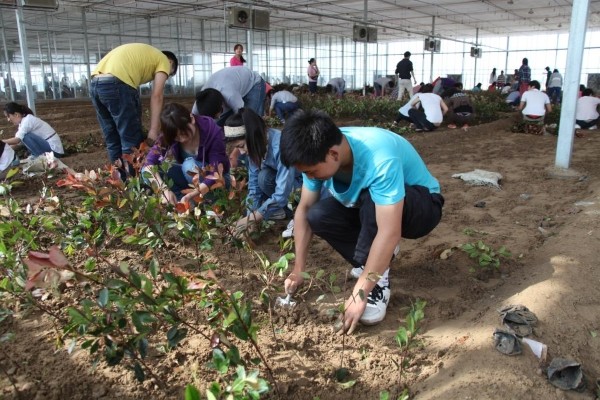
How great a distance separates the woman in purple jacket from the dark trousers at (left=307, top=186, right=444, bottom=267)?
34.1 inches

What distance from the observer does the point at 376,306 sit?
6.49 feet

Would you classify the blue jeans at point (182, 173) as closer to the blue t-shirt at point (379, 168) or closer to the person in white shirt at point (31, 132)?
the blue t-shirt at point (379, 168)

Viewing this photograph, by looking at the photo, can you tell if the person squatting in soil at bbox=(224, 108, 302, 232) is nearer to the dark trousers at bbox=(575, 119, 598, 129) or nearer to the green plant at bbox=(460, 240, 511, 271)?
the green plant at bbox=(460, 240, 511, 271)

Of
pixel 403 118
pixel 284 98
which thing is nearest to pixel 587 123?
pixel 403 118

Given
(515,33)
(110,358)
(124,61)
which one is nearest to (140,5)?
(124,61)

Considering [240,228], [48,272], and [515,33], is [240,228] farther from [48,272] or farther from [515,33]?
[515,33]

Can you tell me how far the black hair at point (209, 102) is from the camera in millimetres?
3648

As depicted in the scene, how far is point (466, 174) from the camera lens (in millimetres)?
4617

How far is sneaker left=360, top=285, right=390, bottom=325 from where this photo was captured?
1.95 m

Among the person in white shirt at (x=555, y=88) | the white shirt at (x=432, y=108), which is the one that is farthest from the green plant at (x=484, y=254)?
the person in white shirt at (x=555, y=88)

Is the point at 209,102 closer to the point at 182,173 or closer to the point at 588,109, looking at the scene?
the point at 182,173

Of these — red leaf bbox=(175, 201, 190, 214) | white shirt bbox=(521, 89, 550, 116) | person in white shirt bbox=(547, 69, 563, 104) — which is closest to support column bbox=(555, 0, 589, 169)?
white shirt bbox=(521, 89, 550, 116)

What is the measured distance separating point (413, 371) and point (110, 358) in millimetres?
982

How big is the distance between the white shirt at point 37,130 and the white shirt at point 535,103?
7.16 metres
